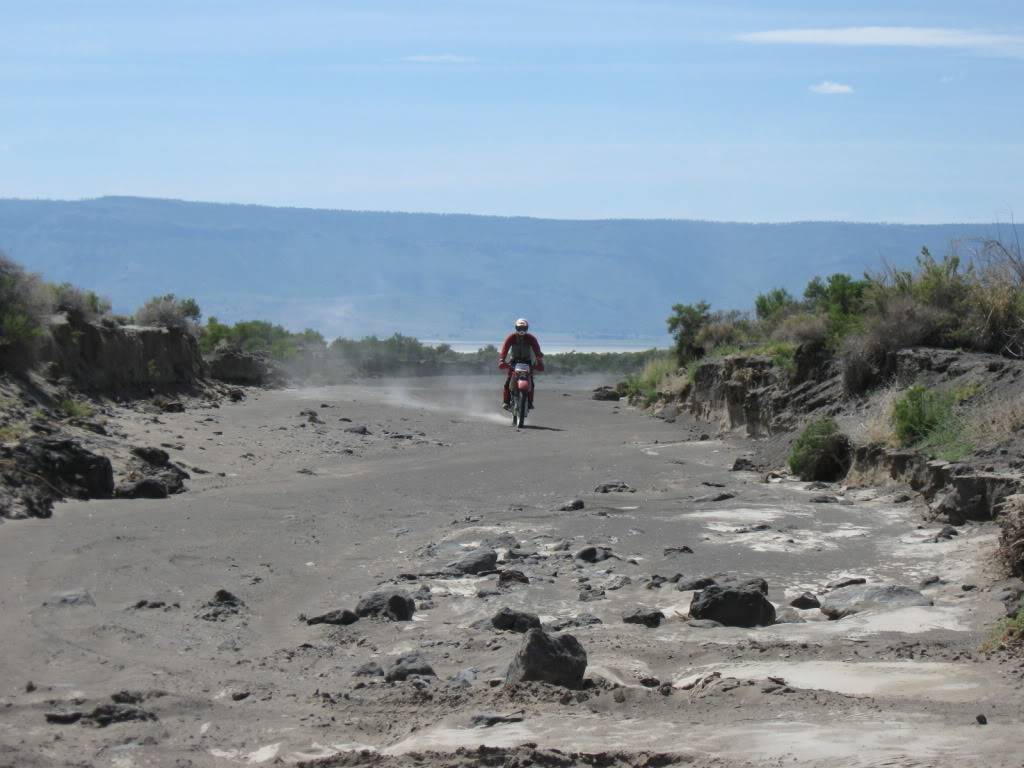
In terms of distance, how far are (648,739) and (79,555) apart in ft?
18.8

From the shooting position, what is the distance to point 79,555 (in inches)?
397

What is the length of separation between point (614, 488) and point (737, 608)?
7.28m

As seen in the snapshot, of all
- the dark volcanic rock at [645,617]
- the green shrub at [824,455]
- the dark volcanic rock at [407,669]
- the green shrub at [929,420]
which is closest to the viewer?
the dark volcanic rock at [407,669]

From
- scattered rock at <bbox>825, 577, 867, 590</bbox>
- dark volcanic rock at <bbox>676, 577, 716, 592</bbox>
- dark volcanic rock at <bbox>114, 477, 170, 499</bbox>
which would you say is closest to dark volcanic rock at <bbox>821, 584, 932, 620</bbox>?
scattered rock at <bbox>825, 577, 867, 590</bbox>

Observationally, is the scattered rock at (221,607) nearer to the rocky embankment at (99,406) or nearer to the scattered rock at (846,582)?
the rocky embankment at (99,406)

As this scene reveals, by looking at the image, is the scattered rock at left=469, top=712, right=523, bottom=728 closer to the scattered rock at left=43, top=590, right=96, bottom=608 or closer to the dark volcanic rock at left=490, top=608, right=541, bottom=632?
the dark volcanic rock at left=490, top=608, right=541, bottom=632

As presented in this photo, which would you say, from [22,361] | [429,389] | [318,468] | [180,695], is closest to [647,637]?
[180,695]

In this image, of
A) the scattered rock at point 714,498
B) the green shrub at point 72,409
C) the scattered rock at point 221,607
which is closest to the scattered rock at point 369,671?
the scattered rock at point 221,607

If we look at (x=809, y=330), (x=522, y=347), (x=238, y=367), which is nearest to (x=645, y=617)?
(x=809, y=330)

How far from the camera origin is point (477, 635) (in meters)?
8.12

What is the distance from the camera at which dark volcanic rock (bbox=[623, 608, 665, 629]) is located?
820 centimetres

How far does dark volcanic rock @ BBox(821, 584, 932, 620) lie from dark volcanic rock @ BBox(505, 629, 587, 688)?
7.63 ft

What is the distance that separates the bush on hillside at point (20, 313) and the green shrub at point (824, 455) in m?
10.8

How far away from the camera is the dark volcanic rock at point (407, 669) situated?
7.11 metres
